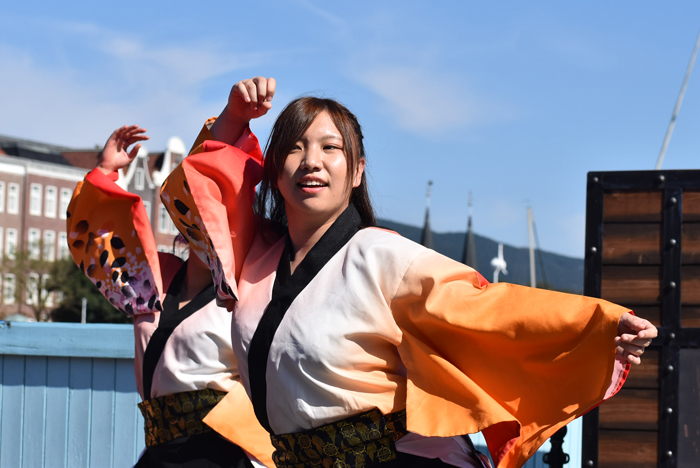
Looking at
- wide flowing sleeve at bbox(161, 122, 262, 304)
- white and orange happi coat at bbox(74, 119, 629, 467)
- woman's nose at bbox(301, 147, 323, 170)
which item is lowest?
white and orange happi coat at bbox(74, 119, 629, 467)

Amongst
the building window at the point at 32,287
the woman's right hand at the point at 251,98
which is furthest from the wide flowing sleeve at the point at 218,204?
the building window at the point at 32,287

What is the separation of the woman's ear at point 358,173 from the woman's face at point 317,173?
5 centimetres

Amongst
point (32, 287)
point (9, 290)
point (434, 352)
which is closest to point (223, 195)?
point (434, 352)

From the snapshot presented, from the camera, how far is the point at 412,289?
1.79 metres

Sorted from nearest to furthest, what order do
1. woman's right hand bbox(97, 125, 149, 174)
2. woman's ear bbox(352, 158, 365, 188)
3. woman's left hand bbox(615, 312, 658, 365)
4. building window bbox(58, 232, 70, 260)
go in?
woman's left hand bbox(615, 312, 658, 365)
woman's ear bbox(352, 158, 365, 188)
woman's right hand bbox(97, 125, 149, 174)
building window bbox(58, 232, 70, 260)

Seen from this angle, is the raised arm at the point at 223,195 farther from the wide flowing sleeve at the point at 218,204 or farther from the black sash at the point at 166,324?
the black sash at the point at 166,324

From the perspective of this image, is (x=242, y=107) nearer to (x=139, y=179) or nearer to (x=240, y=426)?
(x=240, y=426)

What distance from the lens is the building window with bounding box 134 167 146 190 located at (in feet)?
142

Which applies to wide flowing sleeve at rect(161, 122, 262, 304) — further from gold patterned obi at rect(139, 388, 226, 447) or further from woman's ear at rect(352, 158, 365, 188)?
gold patterned obi at rect(139, 388, 226, 447)

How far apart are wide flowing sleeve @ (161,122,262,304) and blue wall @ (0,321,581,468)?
2.00 m

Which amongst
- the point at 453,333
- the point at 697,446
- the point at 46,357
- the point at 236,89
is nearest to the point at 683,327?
A: the point at 697,446

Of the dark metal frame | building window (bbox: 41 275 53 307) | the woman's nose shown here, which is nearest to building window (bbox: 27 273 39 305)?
building window (bbox: 41 275 53 307)

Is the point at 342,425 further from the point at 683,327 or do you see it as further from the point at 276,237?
the point at 683,327

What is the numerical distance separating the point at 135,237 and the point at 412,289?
1.43 m
